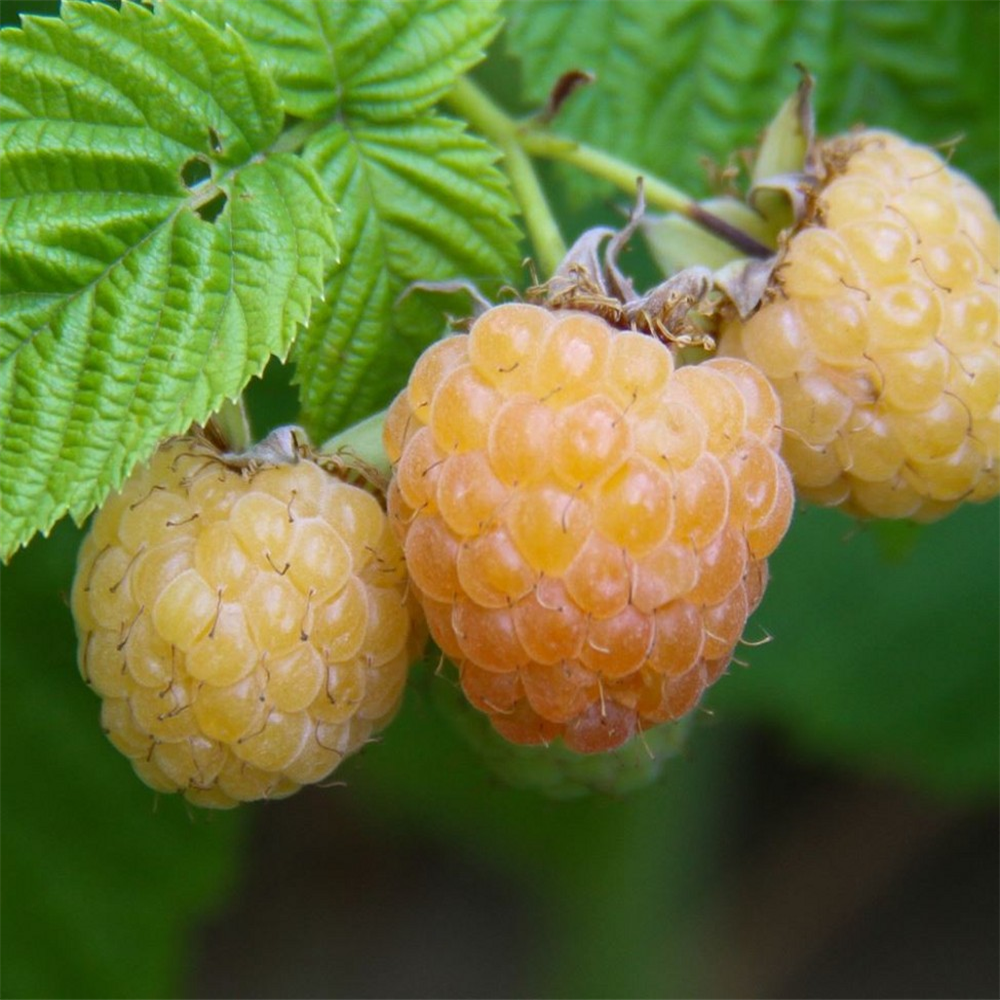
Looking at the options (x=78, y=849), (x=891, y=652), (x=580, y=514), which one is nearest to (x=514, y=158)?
(x=580, y=514)

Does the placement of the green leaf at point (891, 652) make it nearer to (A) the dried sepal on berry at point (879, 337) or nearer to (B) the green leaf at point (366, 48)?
(A) the dried sepal on berry at point (879, 337)

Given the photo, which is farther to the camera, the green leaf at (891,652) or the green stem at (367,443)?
the green leaf at (891,652)

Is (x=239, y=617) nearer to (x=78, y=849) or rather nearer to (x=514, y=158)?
(x=514, y=158)

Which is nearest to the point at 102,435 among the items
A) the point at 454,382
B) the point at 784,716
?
the point at 454,382

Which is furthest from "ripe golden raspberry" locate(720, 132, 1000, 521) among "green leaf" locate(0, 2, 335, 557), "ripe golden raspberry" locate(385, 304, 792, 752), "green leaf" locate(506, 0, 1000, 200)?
"green leaf" locate(506, 0, 1000, 200)

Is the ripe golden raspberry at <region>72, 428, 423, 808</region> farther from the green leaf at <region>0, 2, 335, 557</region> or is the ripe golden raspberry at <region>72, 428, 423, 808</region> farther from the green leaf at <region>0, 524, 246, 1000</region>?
the green leaf at <region>0, 524, 246, 1000</region>

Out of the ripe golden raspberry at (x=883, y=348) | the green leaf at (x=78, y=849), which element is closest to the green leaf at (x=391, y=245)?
the ripe golden raspberry at (x=883, y=348)

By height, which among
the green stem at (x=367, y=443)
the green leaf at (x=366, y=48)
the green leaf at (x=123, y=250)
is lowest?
the green stem at (x=367, y=443)
